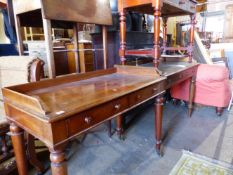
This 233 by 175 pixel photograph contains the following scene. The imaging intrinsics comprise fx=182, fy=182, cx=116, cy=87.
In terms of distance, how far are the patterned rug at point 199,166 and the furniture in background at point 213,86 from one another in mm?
1155

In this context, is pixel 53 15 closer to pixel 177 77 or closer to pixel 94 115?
pixel 94 115

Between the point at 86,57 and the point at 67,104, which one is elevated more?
the point at 86,57

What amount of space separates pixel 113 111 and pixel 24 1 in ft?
4.40

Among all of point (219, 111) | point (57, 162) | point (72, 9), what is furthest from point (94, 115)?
point (219, 111)

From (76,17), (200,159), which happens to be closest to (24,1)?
(76,17)

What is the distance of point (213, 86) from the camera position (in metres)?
2.51

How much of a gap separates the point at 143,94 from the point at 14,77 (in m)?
0.97

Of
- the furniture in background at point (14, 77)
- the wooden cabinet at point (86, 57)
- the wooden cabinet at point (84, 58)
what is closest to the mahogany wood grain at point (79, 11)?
the furniture in background at point (14, 77)

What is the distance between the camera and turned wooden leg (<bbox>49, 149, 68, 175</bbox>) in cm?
78

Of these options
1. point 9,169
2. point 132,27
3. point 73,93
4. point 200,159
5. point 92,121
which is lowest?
point 200,159

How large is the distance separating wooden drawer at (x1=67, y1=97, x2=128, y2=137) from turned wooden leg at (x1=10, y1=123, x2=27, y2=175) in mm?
446

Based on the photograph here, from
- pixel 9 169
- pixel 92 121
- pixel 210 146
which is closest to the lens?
pixel 92 121

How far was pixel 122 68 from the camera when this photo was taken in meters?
1.69

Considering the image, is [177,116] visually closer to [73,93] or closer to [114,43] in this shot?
[114,43]
